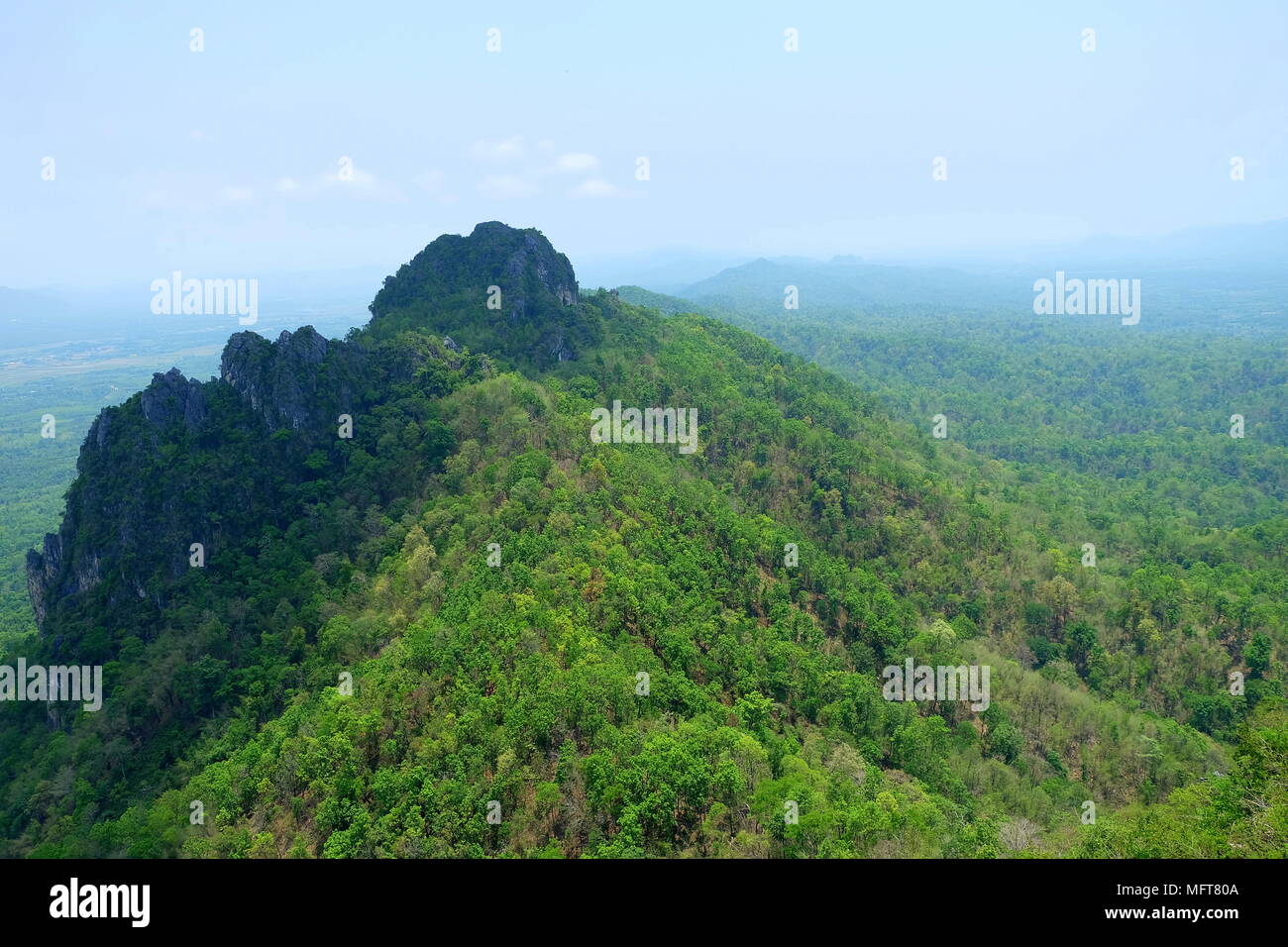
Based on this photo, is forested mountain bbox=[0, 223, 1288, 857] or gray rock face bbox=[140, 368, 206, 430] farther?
gray rock face bbox=[140, 368, 206, 430]

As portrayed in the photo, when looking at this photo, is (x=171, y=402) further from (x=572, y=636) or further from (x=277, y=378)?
(x=572, y=636)

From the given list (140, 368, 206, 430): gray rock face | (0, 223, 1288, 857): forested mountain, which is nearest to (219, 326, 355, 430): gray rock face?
(0, 223, 1288, 857): forested mountain

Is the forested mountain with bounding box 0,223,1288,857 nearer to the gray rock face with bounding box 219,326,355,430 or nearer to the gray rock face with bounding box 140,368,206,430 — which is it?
the gray rock face with bounding box 140,368,206,430

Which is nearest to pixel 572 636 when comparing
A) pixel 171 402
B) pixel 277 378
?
pixel 277 378

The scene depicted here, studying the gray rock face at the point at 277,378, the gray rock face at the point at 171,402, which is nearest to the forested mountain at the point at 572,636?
the gray rock face at the point at 171,402

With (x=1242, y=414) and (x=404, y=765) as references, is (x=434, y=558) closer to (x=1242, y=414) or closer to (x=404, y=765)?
(x=404, y=765)

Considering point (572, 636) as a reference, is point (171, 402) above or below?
above
